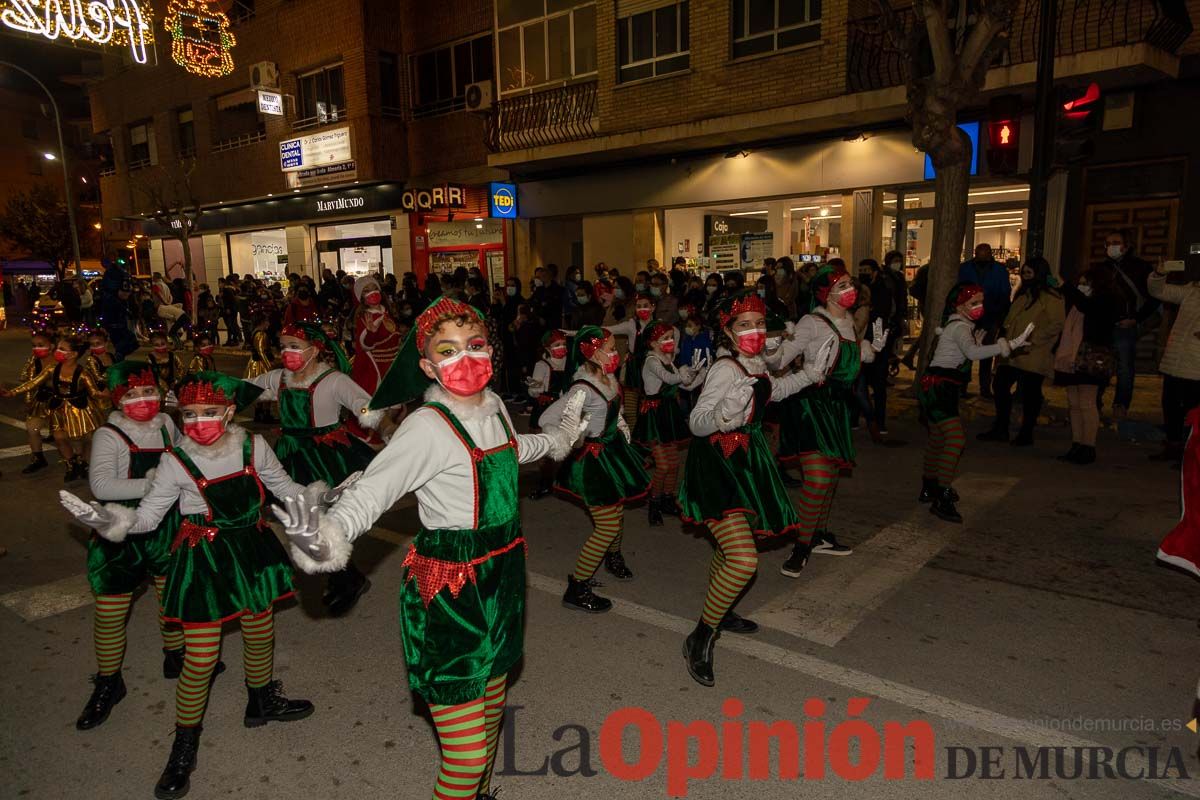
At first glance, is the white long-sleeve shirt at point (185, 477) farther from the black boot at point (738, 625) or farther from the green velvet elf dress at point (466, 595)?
the black boot at point (738, 625)

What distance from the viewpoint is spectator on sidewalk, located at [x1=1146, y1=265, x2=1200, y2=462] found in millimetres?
7727

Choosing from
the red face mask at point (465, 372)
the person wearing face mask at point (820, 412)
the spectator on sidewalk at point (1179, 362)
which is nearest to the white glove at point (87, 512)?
the red face mask at point (465, 372)

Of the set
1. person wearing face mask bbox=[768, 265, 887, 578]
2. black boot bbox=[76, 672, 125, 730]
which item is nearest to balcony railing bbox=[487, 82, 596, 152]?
person wearing face mask bbox=[768, 265, 887, 578]

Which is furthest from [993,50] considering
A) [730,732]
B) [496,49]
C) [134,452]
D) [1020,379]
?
[496,49]

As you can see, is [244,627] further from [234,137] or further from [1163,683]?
[234,137]

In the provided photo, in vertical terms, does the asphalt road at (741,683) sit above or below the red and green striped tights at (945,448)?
below

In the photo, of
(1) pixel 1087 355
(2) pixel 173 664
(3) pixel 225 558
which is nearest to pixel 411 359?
(3) pixel 225 558

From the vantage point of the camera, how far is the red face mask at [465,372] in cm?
280

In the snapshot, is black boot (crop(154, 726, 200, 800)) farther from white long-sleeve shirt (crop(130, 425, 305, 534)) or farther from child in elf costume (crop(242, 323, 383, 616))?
child in elf costume (crop(242, 323, 383, 616))

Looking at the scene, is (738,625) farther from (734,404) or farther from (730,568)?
(734,404)

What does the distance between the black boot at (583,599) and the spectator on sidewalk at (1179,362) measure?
6.35 meters

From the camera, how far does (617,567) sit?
222 inches

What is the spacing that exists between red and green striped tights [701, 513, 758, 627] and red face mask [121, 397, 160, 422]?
3.19m

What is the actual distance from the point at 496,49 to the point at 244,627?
1985 centimetres
